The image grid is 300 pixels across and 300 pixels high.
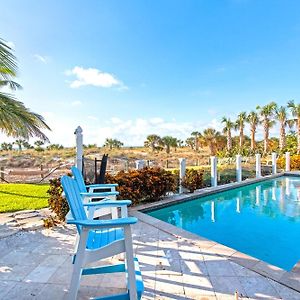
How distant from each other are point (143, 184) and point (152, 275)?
370 cm

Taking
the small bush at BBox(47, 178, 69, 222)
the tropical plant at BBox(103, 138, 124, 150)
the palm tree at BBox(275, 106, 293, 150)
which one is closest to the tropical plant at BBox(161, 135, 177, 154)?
the tropical plant at BBox(103, 138, 124, 150)

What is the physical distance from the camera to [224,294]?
7.59ft

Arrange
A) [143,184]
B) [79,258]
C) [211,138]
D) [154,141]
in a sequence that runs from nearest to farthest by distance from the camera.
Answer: [79,258] < [143,184] < [211,138] < [154,141]

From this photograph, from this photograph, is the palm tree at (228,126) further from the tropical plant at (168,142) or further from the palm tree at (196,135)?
the tropical plant at (168,142)

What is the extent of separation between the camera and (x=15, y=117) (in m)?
5.31

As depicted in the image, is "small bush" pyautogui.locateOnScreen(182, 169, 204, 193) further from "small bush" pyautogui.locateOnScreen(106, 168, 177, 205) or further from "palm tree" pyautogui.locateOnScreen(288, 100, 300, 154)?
"palm tree" pyautogui.locateOnScreen(288, 100, 300, 154)

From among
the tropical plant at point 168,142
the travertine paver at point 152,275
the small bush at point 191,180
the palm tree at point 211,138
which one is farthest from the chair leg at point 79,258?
the tropical plant at point 168,142

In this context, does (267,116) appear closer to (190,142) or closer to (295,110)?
(295,110)

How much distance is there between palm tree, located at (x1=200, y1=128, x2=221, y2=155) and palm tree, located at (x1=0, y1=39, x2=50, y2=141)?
27617 mm

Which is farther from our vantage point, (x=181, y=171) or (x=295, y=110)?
(x=295, y=110)

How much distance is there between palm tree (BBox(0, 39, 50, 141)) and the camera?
5.10 metres

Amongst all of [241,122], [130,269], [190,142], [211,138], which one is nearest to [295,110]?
[241,122]

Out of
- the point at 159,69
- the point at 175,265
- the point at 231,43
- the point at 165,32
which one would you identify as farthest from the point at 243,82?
the point at 175,265

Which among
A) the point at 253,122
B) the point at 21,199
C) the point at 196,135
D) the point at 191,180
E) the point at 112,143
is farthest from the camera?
the point at 112,143
